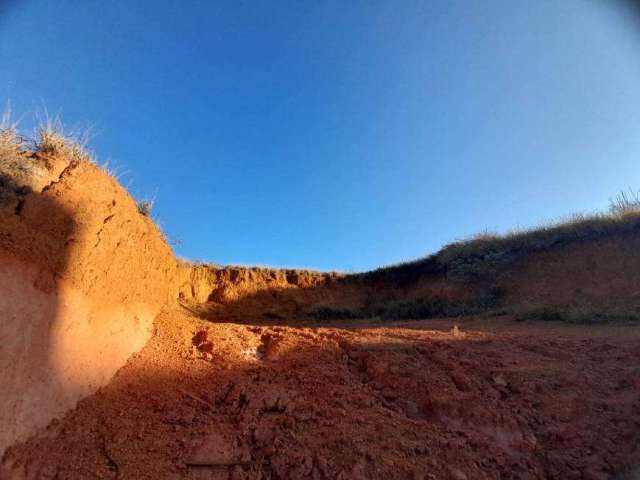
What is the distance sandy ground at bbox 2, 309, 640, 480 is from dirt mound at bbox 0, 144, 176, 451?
24 cm

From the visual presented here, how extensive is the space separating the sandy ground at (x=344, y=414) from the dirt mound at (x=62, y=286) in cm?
24

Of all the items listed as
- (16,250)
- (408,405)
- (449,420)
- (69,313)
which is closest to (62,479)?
(69,313)

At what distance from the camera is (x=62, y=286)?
395 centimetres

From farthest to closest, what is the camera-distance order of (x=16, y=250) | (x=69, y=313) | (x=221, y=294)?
1. (x=221, y=294)
2. (x=69, y=313)
3. (x=16, y=250)

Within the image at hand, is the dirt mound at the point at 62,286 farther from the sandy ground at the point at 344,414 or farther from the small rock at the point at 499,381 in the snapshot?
the small rock at the point at 499,381

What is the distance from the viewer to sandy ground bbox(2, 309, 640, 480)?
336 cm

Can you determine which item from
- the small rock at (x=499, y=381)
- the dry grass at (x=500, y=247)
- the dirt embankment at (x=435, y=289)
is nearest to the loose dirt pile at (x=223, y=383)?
the small rock at (x=499, y=381)

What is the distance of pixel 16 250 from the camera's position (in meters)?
3.62

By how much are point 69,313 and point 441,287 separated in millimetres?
12076

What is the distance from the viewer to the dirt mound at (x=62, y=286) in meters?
3.31

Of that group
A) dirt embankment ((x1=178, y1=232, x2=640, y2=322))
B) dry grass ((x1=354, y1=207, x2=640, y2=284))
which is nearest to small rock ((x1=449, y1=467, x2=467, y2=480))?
dirt embankment ((x1=178, y1=232, x2=640, y2=322))

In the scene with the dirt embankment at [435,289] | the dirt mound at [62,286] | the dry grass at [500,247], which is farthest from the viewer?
the dry grass at [500,247]

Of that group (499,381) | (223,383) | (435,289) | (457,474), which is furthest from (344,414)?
(435,289)

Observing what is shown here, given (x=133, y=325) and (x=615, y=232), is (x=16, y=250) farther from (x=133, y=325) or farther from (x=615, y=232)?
(x=615, y=232)
